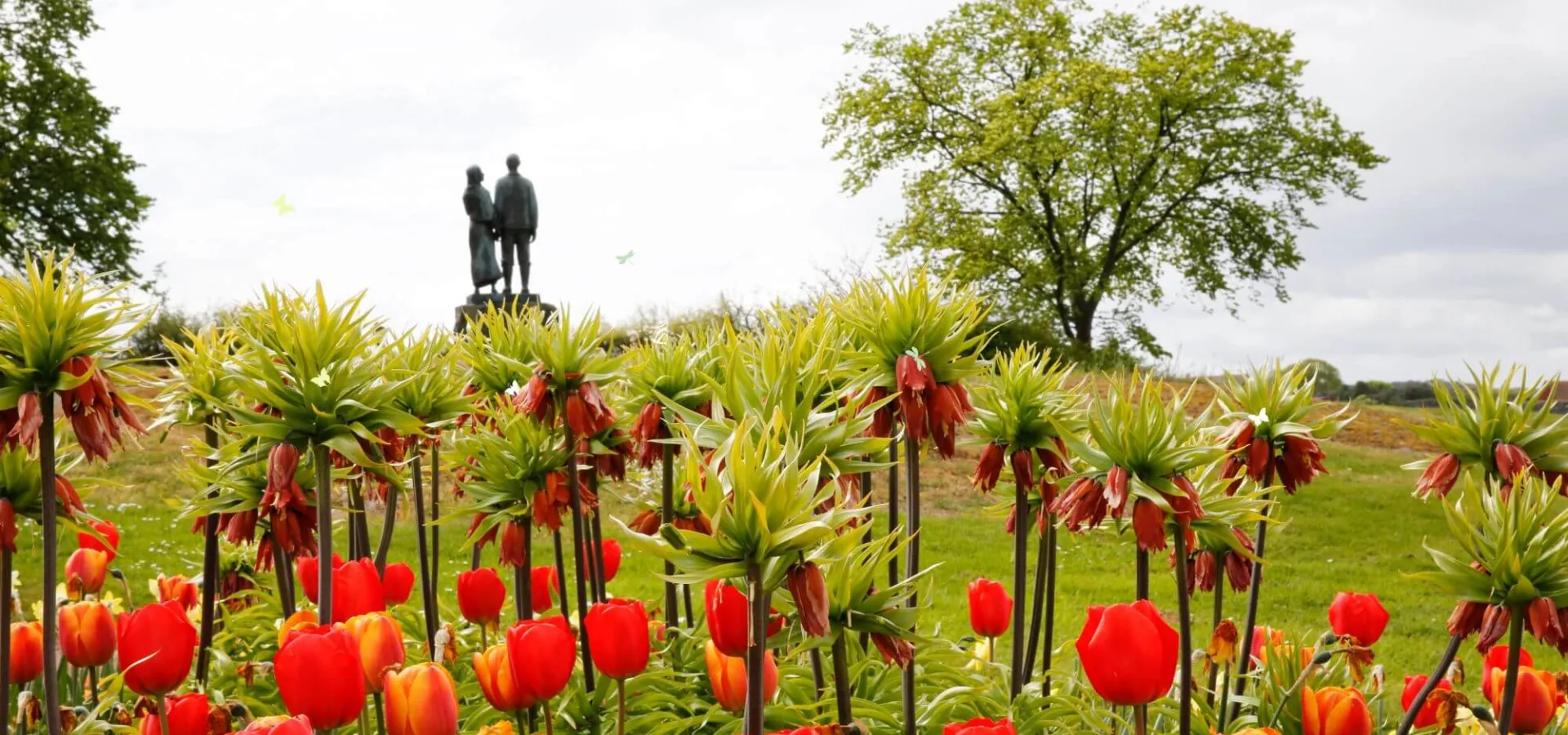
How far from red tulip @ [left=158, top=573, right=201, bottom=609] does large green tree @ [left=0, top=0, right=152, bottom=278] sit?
25.4 metres

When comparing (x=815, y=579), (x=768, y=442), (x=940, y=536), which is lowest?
(x=940, y=536)

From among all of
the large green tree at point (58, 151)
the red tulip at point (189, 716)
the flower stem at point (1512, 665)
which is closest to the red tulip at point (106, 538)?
the red tulip at point (189, 716)

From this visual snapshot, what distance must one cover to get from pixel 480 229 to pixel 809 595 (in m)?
19.1

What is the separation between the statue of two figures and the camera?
1931 centimetres

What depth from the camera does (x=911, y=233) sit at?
2991cm

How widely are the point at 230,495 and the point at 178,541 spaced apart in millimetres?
Result: 10141

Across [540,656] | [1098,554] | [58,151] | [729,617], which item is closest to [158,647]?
[540,656]

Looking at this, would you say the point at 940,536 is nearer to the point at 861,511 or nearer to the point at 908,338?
the point at 908,338

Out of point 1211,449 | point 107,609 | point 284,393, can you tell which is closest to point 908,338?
point 1211,449

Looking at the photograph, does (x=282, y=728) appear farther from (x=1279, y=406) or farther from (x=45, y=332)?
(x=1279, y=406)

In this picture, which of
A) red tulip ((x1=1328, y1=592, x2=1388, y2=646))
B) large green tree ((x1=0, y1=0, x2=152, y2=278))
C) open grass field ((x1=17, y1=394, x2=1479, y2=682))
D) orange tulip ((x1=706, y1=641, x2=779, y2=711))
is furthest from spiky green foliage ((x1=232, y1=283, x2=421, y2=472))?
large green tree ((x1=0, y1=0, x2=152, y2=278))

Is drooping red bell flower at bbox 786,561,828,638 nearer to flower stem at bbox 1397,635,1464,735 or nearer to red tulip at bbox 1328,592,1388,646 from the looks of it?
flower stem at bbox 1397,635,1464,735

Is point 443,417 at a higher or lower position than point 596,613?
higher

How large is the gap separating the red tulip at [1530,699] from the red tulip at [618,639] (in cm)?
217
